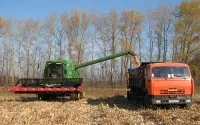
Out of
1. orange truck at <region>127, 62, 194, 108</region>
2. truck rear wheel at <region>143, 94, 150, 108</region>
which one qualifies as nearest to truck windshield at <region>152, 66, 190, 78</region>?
orange truck at <region>127, 62, 194, 108</region>

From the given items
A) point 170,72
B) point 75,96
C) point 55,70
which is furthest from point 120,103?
point 55,70

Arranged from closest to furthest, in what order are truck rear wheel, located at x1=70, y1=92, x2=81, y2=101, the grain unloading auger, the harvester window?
the grain unloading auger < truck rear wheel, located at x1=70, y1=92, x2=81, y2=101 < the harvester window

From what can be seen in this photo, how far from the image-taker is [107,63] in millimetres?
71500

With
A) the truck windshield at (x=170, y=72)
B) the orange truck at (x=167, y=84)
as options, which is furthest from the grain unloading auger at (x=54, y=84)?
the truck windshield at (x=170, y=72)

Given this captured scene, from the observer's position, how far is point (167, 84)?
1812 cm

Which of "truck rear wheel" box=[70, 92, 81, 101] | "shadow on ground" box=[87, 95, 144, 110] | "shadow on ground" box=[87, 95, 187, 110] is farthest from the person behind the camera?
"truck rear wheel" box=[70, 92, 81, 101]

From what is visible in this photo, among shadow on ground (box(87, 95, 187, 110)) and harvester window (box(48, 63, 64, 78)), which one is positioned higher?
harvester window (box(48, 63, 64, 78))

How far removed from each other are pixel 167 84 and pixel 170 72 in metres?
0.79

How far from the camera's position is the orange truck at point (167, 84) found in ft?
59.2

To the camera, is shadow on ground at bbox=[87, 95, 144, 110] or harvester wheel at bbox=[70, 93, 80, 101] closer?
shadow on ground at bbox=[87, 95, 144, 110]

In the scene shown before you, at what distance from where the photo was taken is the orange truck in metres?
18.0

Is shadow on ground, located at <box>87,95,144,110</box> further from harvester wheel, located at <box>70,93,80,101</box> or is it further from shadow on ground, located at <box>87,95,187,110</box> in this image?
harvester wheel, located at <box>70,93,80,101</box>

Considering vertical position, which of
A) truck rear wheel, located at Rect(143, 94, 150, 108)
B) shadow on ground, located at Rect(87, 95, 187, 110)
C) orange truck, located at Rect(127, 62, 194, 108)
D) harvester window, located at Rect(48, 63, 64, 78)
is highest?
harvester window, located at Rect(48, 63, 64, 78)

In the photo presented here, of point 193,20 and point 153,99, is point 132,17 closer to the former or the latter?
point 193,20
